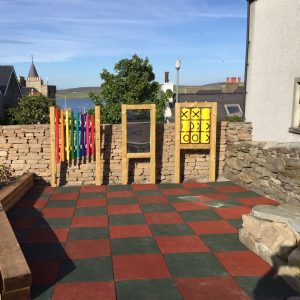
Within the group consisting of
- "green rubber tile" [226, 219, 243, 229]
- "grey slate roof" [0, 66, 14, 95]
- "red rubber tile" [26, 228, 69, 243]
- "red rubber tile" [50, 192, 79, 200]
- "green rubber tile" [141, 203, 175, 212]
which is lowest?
"red rubber tile" [26, 228, 69, 243]

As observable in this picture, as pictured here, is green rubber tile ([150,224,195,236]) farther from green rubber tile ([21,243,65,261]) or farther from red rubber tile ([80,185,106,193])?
red rubber tile ([80,185,106,193])

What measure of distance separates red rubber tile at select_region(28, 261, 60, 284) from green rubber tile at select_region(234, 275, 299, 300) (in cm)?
239

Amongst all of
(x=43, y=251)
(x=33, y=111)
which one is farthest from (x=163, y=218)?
(x=33, y=111)

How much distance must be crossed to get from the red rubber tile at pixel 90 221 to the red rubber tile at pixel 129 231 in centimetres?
35

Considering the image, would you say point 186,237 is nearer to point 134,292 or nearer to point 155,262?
point 155,262

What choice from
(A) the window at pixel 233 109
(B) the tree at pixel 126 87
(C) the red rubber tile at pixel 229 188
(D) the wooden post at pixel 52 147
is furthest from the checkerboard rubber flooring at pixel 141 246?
(A) the window at pixel 233 109

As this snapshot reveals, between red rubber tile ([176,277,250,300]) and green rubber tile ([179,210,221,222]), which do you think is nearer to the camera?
red rubber tile ([176,277,250,300])

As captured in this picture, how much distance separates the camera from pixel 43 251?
5508 mm

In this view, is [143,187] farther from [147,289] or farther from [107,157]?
[147,289]

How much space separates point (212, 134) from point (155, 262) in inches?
227

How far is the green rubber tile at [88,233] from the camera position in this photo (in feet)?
20.1

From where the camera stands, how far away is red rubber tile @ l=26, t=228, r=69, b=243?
19.6 ft

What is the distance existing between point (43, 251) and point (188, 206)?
3.56m

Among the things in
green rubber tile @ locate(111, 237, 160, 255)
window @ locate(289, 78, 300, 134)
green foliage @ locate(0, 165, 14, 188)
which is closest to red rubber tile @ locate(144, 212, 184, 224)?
green rubber tile @ locate(111, 237, 160, 255)
